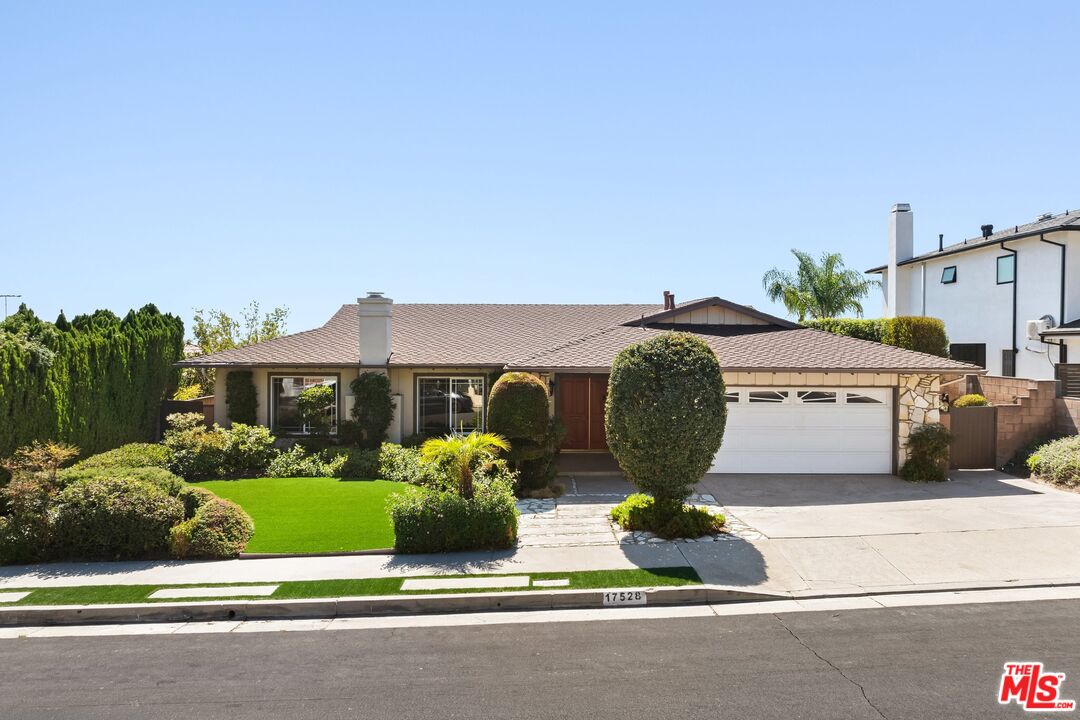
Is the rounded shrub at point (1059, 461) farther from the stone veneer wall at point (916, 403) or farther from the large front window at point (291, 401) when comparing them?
the large front window at point (291, 401)

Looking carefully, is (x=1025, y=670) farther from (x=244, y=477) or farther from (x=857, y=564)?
(x=244, y=477)

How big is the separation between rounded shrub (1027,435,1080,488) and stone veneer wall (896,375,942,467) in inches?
96.1

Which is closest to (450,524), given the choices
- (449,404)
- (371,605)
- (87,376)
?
(371,605)

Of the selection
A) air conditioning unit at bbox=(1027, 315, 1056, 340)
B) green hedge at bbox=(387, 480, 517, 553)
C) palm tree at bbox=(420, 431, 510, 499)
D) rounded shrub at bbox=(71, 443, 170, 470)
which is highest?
air conditioning unit at bbox=(1027, 315, 1056, 340)

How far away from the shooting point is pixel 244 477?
631 inches

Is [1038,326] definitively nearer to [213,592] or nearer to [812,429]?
[812,429]

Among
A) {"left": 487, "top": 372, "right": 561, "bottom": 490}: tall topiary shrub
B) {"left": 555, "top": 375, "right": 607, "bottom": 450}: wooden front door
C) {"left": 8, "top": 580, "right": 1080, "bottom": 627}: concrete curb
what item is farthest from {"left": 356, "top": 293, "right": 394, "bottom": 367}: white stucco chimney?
{"left": 8, "top": 580, "right": 1080, "bottom": 627}: concrete curb

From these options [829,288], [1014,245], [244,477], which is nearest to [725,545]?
[244,477]

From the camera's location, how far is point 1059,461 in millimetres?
14789

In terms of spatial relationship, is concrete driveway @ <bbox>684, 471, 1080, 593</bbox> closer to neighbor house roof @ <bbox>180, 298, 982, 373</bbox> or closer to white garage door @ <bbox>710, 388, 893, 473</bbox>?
white garage door @ <bbox>710, 388, 893, 473</bbox>

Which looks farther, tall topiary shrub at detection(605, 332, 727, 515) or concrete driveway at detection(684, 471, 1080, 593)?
tall topiary shrub at detection(605, 332, 727, 515)

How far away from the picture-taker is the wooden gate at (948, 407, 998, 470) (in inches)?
648

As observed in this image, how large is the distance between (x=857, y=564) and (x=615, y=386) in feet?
14.6

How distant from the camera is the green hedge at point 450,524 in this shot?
1045cm
